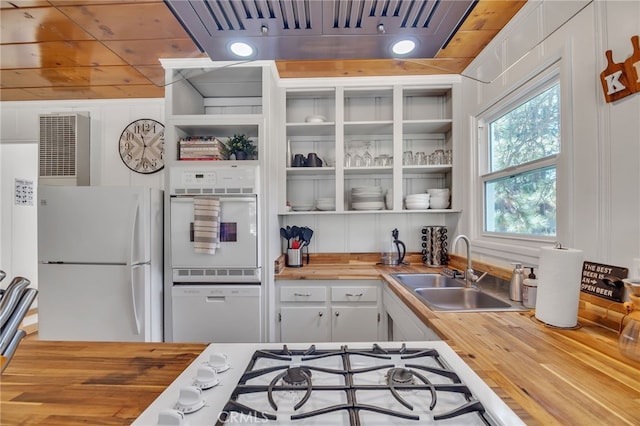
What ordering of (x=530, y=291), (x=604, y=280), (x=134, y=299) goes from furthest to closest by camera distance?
(x=134, y=299) → (x=530, y=291) → (x=604, y=280)

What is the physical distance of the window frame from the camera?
4.51ft

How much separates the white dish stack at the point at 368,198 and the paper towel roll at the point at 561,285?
4.81ft

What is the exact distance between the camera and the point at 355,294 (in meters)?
2.20

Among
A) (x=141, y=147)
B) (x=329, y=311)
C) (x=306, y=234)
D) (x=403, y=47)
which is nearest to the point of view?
(x=403, y=47)

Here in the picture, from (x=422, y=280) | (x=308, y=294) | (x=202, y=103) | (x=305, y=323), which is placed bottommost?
(x=305, y=323)

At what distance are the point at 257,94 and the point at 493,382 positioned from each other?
2.65m

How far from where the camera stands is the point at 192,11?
688mm

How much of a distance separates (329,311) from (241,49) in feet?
6.15

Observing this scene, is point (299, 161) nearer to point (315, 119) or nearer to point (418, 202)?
point (315, 119)

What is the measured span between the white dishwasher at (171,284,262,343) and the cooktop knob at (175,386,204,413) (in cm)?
157

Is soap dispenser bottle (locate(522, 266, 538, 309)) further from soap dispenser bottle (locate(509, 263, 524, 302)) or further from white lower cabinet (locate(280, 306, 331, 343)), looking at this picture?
white lower cabinet (locate(280, 306, 331, 343))

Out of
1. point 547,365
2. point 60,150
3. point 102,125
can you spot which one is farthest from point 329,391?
point 102,125

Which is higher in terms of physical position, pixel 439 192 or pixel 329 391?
pixel 439 192

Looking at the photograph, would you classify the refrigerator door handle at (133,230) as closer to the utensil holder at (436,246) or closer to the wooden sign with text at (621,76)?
the utensil holder at (436,246)
